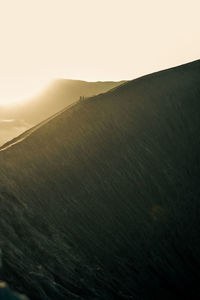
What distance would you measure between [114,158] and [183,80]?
871 inches

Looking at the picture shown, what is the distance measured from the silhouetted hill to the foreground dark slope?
377ft

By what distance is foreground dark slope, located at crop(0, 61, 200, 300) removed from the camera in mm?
21328

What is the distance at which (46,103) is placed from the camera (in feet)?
578

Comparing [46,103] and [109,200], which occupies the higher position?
[46,103]

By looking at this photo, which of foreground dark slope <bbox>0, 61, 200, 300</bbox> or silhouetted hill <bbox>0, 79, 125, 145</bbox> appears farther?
silhouetted hill <bbox>0, 79, 125, 145</bbox>

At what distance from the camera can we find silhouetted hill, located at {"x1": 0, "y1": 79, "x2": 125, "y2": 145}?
157512mm

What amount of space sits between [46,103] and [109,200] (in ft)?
494

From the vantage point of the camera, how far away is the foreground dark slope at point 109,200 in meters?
21.3

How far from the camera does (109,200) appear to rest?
32219 millimetres

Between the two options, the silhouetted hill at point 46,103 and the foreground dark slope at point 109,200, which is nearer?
the foreground dark slope at point 109,200

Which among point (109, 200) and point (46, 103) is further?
point (46, 103)

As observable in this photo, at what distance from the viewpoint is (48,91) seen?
603ft

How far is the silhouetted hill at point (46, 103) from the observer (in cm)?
15751

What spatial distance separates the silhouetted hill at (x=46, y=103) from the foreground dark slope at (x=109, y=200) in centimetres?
11493
